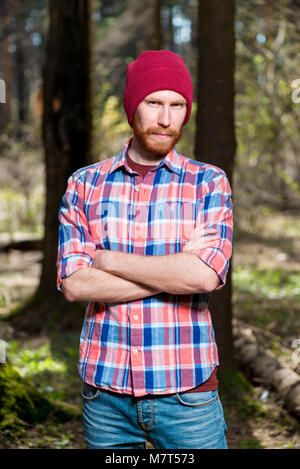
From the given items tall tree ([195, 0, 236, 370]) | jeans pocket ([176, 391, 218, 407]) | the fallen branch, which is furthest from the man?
the fallen branch

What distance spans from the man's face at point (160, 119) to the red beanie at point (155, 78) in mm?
25

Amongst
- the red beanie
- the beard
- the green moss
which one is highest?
the red beanie

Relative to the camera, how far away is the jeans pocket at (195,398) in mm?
2393

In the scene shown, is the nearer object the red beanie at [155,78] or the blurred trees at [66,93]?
the red beanie at [155,78]

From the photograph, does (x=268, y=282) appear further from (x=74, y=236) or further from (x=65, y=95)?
(x=74, y=236)

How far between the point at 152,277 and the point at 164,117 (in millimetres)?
675

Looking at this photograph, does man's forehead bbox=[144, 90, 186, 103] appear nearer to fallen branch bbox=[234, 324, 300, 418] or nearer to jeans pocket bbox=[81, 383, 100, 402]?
jeans pocket bbox=[81, 383, 100, 402]

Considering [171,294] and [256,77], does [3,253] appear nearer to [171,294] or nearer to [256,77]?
[256,77]

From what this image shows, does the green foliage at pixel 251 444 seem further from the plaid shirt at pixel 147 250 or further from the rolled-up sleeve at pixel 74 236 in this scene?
the rolled-up sleeve at pixel 74 236

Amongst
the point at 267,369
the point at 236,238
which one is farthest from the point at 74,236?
the point at 236,238

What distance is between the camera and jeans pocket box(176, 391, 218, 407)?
2393mm

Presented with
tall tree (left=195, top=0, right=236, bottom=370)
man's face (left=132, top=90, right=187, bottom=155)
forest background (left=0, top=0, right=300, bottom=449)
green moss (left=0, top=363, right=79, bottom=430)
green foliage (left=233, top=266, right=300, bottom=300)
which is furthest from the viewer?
green foliage (left=233, top=266, right=300, bottom=300)

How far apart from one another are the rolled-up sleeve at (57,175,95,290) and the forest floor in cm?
202

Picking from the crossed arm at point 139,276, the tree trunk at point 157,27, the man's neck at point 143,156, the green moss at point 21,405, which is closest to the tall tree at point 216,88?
the green moss at point 21,405
